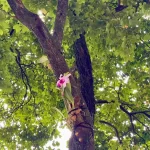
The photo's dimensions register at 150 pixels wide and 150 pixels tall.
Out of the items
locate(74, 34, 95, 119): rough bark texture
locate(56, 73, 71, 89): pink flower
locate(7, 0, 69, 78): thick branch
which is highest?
locate(74, 34, 95, 119): rough bark texture

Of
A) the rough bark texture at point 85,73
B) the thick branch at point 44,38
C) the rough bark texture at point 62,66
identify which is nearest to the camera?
the rough bark texture at point 62,66

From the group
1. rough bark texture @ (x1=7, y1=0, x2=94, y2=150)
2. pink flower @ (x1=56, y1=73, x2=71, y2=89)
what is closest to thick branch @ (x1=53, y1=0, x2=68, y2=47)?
rough bark texture @ (x1=7, y1=0, x2=94, y2=150)

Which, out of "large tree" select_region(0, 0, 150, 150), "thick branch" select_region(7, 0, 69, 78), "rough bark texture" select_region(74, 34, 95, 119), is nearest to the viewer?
"thick branch" select_region(7, 0, 69, 78)

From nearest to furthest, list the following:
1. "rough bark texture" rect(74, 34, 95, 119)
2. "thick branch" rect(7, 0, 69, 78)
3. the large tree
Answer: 1. "thick branch" rect(7, 0, 69, 78)
2. the large tree
3. "rough bark texture" rect(74, 34, 95, 119)

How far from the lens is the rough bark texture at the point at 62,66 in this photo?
3.10 meters

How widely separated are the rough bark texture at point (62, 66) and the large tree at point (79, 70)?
0.01m

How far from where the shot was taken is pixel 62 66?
11.4 feet

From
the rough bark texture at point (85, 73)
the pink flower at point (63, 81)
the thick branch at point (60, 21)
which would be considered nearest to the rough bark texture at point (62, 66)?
the thick branch at point (60, 21)

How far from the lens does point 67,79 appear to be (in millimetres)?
3221

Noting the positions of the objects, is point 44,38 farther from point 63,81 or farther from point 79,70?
point 79,70

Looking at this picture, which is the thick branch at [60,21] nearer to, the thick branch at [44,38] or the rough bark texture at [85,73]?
the thick branch at [44,38]

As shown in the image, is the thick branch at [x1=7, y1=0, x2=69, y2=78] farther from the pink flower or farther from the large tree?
the pink flower

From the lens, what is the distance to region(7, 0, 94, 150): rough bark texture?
310 cm

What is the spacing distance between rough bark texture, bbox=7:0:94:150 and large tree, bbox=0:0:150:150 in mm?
10
